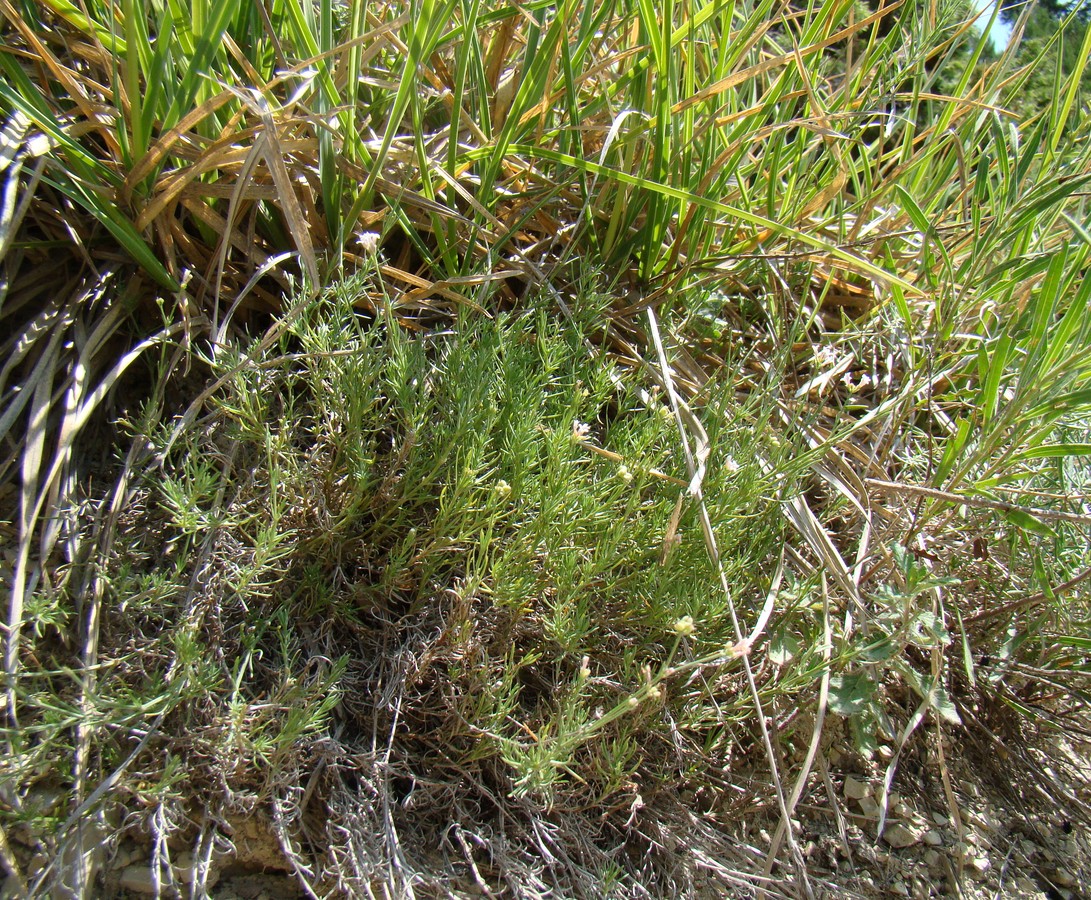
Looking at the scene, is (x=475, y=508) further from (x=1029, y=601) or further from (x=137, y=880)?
(x=1029, y=601)

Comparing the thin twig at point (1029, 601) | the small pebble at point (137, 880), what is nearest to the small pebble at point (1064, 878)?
the thin twig at point (1029, 601)

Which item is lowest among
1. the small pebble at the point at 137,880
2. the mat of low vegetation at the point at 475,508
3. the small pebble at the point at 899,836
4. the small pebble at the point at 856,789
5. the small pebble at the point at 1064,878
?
the small pebble at the point at 137,880

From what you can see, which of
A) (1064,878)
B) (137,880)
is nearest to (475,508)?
(137,880)

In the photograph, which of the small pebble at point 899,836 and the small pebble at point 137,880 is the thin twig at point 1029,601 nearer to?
the small pebble at point 899,836

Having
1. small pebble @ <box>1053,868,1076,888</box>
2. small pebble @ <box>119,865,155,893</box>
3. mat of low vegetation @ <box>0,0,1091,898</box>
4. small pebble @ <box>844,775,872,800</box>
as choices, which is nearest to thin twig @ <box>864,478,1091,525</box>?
mat of low vegetation @ <box>0,0,1091,898</box>

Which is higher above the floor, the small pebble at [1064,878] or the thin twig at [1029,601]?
the thin twig at [1029,601]

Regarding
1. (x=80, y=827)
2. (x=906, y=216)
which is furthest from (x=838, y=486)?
(x=80, y=827)

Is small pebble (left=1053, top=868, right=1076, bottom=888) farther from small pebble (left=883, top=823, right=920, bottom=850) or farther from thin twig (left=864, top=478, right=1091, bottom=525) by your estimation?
thin twig (left=864, top=478, right=1091, bottom=525)

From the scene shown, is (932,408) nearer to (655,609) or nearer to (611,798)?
(655,609)

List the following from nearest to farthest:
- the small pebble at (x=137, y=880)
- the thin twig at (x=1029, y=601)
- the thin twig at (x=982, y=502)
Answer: the small pebble at (x=137, y=880)
the thin twig at (x=982, y=502)
the thin twig at (x=1029, y=601)
